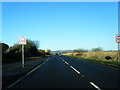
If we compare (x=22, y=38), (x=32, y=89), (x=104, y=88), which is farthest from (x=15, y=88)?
(x=22, y=38)

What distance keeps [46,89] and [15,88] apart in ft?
5.37

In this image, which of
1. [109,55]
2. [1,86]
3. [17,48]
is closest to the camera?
[1,86]

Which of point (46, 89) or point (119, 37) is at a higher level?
point (119, 37)

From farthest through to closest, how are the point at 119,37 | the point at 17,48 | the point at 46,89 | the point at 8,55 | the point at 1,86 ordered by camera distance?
the point at 17,48
the point at 8,55
the point at 119,37
the point at 1,86
the point at 46,89

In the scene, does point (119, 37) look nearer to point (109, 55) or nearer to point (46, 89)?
point (46, 89)

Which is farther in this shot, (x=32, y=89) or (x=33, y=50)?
(x=33, y=50)

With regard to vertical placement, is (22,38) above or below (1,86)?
above

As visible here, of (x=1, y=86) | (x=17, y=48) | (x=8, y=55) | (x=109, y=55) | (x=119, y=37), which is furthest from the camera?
(x=17, y=48)

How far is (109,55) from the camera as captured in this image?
138 ft

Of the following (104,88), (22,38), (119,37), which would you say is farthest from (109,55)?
(104,88)

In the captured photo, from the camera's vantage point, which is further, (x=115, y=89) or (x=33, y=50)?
(x=33, y=50)

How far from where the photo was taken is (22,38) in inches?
846

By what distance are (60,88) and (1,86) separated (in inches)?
125

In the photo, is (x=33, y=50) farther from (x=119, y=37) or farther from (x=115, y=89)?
(x=115, y=89)
